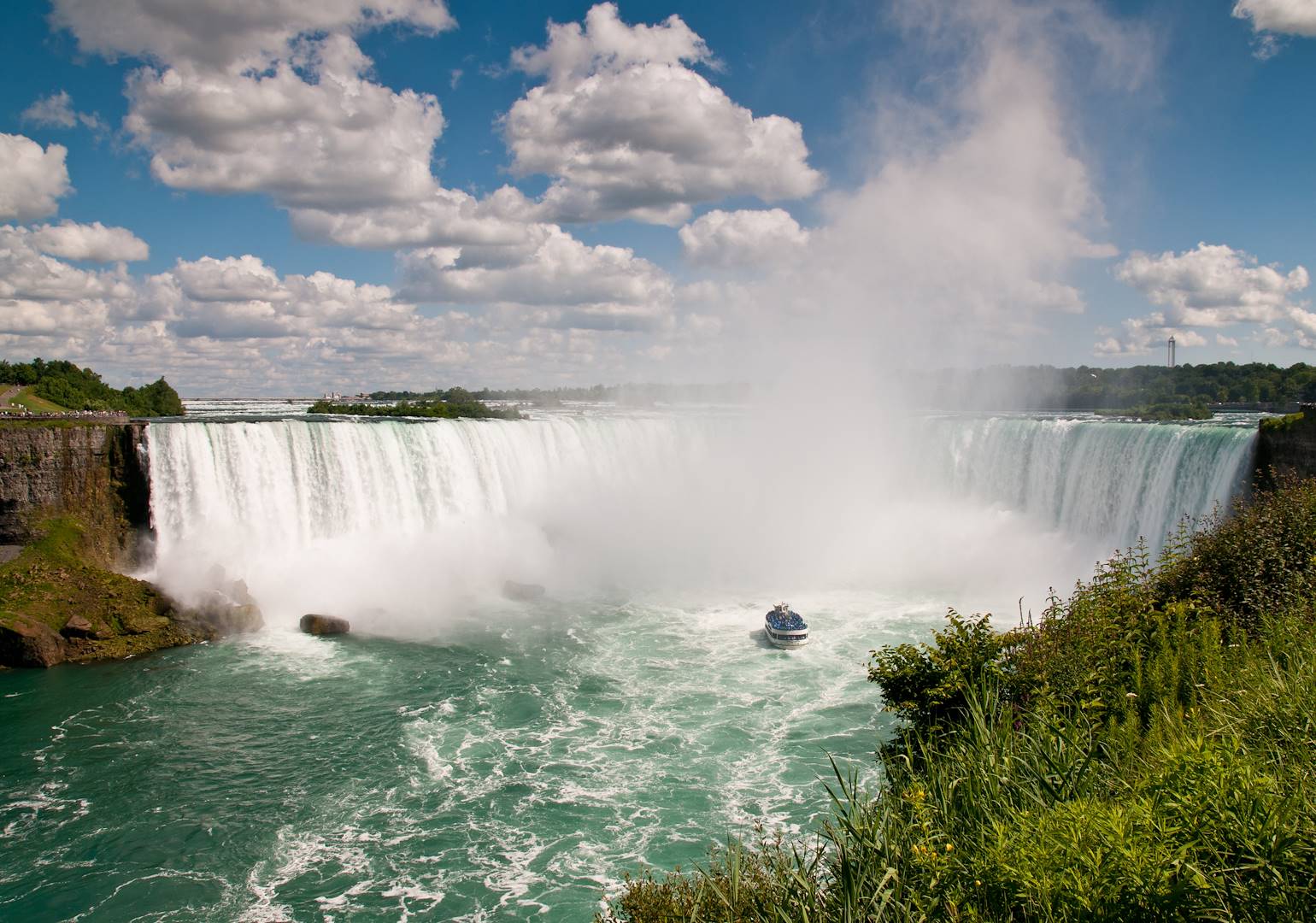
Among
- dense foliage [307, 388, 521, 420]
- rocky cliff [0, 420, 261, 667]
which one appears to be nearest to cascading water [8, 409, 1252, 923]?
rocky cliff [0, 420, 261, 667]

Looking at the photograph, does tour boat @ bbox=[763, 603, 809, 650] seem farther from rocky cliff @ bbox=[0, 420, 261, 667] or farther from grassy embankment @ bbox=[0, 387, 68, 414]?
grassy embankment @ bbox=[0, 387, 68, 414]

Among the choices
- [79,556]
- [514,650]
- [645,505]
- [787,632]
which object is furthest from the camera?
[645,505]

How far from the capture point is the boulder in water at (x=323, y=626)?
1021 inches

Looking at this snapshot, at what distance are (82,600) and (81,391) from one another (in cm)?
4697

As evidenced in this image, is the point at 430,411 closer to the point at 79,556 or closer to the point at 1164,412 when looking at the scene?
the point at 79,556

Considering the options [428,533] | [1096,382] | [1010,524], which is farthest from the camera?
[1096,382]

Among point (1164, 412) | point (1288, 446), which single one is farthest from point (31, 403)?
point (1164, 412)

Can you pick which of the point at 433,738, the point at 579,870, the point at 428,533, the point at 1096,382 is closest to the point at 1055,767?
the point at 579,870

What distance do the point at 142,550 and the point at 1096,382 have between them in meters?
78.9

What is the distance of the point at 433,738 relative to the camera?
18.1m

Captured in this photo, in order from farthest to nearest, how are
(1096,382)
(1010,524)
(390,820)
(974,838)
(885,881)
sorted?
(1096,382)
(1010,524)
(390,820)
(974,838)
(885,881)

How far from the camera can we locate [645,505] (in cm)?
4384

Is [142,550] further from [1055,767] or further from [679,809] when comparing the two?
[1055,767]

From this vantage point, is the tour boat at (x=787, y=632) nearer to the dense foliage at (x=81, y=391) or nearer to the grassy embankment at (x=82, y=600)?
the grassy embankment at (x=82, y=600)
